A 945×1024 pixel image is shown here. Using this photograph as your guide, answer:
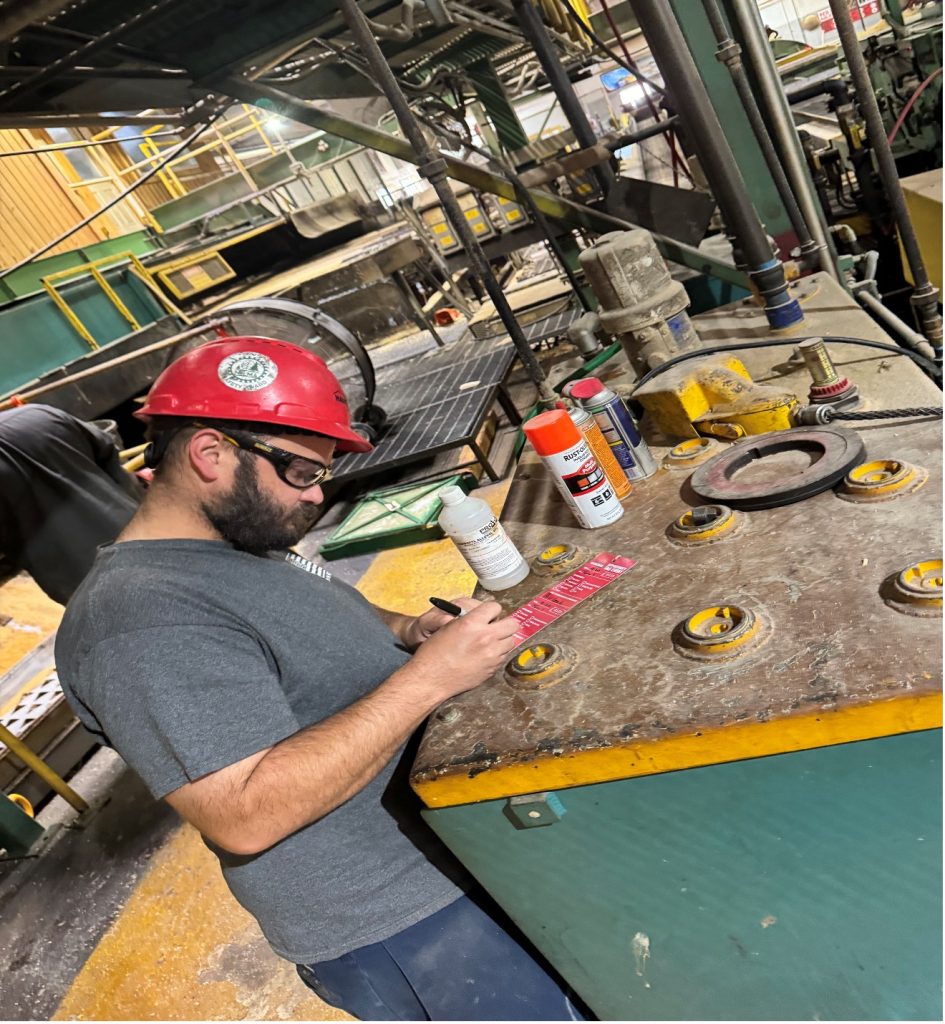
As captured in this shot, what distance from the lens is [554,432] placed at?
1.38m

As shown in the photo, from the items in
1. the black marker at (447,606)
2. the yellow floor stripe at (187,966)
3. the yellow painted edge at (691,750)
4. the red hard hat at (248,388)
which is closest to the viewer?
the yellow painted edge at (691,750)

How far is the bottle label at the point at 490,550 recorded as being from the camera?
54.9 inches

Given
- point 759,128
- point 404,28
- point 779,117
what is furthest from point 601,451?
point 404,28

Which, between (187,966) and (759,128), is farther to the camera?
(759,128)

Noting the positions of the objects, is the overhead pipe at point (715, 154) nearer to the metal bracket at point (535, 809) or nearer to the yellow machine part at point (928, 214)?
the metal bracket at point (535, 809)

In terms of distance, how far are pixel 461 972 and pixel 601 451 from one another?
1.17 m

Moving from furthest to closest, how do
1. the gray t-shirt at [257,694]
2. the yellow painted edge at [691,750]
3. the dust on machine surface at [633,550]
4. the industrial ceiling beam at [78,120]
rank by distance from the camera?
the industrial ceiling beam at [78,120] < the gray t-shirt at [257,694] < the dust on machine surface at [633,550] < the yellow painted edge at [691,750]

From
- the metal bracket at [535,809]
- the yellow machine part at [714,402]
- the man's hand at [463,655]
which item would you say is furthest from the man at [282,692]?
the yellow machine part at [714,402]

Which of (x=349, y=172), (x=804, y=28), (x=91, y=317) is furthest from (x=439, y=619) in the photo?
(x=804, y=28)

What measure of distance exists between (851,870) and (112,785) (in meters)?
3.43

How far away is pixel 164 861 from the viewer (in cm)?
267

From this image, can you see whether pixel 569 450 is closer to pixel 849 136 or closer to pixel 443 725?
pixel 443 725

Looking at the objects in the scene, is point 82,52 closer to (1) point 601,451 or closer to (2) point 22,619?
(1) point 601,451

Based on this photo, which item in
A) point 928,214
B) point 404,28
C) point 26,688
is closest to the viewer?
point 404,28
